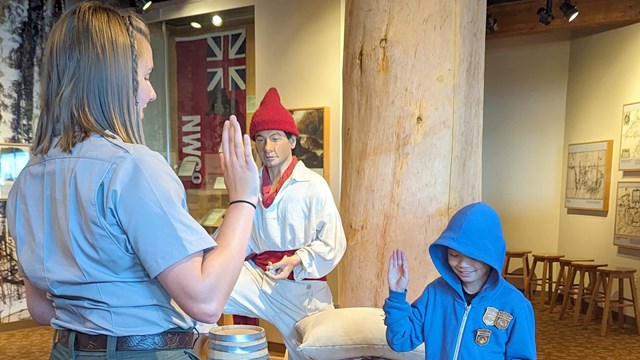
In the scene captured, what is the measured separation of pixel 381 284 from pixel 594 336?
13.8 ft

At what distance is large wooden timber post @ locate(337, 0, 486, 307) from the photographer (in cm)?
204

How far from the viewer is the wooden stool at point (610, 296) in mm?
5398

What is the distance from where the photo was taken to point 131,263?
94cm

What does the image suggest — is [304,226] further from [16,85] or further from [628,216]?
Result: [628,216]

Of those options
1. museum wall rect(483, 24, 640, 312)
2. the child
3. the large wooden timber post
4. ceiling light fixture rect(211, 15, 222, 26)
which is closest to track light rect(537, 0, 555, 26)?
museum wall rect(483, 24, 640, 312)

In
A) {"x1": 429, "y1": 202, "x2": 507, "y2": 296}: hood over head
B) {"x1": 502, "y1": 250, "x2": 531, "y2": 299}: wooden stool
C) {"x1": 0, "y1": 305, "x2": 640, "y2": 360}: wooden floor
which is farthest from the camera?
{"x1": 502, "y1": 250, "x2": 531, "y2": 299}: wooden stool

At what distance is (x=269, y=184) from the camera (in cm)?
261

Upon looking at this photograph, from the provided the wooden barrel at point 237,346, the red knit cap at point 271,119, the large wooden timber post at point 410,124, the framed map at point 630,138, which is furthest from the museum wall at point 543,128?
the wooden barrel at point 237,346

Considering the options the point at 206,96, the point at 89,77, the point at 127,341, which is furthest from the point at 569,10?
the point at 127,341

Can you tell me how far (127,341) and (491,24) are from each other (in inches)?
242

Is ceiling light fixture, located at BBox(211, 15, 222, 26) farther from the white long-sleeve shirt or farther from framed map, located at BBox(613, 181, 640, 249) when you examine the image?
framed map, located at BBox(613, 181, 640, 249)

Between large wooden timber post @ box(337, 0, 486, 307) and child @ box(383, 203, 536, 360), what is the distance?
0.39m

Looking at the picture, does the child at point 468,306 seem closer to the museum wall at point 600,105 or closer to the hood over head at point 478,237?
the hood over head at point 478,237

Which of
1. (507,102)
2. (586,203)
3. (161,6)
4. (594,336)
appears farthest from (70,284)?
(507,102)
